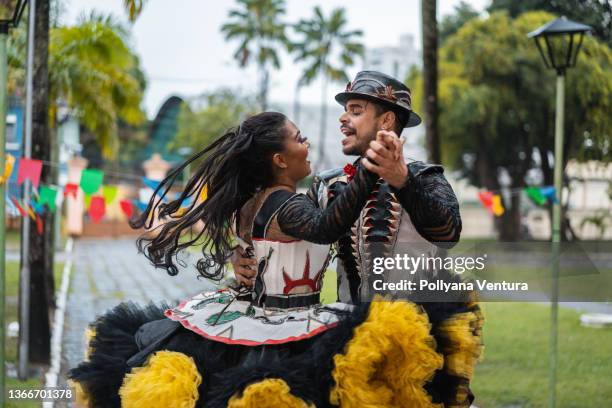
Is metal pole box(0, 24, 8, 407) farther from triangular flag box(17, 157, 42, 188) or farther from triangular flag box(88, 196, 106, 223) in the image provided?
triangular flag box(88, 196, 106, 223)

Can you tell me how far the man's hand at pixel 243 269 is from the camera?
3.47m

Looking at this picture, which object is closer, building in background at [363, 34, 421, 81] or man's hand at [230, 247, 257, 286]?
man's hand at [230, 247, 257, 286]

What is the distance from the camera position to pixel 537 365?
8.93 m

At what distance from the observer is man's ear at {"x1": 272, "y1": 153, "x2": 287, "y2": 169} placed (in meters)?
3.36

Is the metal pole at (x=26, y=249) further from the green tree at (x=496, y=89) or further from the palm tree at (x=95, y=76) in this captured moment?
the green tree at (x=496, y=89)

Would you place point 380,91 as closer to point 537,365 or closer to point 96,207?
point 537,365

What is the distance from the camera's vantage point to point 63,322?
11469 millimetres

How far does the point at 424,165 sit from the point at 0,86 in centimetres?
345

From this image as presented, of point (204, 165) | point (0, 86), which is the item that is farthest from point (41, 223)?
point (204, 165)

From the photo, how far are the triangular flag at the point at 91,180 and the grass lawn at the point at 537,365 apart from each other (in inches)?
164

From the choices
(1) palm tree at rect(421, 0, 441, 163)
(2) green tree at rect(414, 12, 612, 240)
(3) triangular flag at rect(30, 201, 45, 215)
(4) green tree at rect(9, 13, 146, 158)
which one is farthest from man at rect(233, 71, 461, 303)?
(2) green tree at rect(414, 12, 612, 240)

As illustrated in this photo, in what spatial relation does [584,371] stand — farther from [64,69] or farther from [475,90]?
[475,90]

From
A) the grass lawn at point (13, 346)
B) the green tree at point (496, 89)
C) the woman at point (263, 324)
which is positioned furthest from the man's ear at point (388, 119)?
the green tree at point (496, 89)

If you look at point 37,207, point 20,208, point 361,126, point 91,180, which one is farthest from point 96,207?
point 361,126
